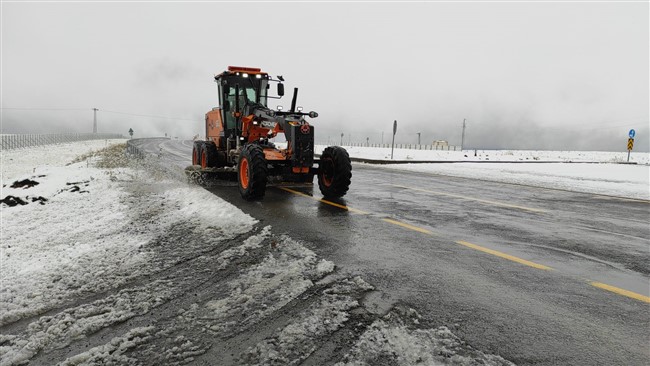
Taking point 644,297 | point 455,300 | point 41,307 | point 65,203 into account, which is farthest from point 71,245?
point 644,297

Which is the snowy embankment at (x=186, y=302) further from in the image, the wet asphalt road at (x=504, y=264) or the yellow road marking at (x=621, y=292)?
the yellow road marking at (x=621, y=292)

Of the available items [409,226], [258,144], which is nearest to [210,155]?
[258,144]

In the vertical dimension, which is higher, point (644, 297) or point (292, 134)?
point (292, 134)

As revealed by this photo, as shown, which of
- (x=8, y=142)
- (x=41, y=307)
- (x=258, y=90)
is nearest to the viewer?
(x=41, y=307)

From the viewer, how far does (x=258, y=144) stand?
405 inches

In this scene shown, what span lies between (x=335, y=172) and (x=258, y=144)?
2.63 metres

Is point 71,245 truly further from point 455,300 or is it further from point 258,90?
point 258,90

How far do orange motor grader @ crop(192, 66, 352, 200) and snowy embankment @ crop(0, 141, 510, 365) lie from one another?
2.45m

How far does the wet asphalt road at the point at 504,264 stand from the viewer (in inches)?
104

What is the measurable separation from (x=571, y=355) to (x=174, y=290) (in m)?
3.18

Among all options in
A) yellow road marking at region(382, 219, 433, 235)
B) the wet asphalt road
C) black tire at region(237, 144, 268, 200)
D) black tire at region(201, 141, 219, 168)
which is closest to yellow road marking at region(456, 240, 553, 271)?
the wet asphalt road

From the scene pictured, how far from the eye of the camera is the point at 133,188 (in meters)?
9.56

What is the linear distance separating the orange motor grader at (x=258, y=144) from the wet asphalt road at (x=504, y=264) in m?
0.58

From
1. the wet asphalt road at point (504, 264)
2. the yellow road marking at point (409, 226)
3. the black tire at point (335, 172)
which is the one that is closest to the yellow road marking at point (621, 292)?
the wet asphalt road at point (504, 264)
